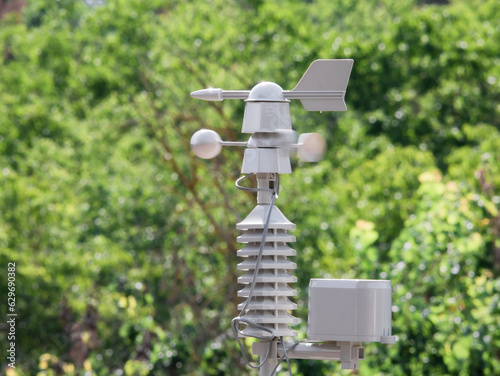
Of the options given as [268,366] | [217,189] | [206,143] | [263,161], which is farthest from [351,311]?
[217,189]

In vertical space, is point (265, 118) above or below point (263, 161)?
above

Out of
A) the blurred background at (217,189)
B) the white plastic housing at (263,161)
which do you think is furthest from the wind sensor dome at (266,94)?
the blurred background at (217,189)

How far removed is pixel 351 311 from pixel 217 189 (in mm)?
5067

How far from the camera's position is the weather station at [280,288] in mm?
2111

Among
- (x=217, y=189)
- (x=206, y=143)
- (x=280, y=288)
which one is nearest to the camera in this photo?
(x=280, y=288)

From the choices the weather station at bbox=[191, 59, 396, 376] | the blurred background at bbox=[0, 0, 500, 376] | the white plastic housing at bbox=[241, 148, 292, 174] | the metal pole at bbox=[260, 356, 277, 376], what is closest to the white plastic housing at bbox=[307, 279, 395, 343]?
the weather station at bbox=[191, 59, 396, 376]

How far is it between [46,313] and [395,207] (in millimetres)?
3180

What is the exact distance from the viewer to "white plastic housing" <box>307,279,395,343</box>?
2119 mm

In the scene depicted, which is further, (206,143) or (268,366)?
(206,143)

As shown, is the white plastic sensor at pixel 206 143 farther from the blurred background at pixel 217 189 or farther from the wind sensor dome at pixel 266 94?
the blurred background at pixel 217 189

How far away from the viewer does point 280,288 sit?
213 cm

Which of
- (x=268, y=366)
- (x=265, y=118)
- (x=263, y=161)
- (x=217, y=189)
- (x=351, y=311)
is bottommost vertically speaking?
(x=268, y=366)

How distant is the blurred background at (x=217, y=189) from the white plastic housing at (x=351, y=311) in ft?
7.98

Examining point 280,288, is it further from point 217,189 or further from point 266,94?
point 217,189
